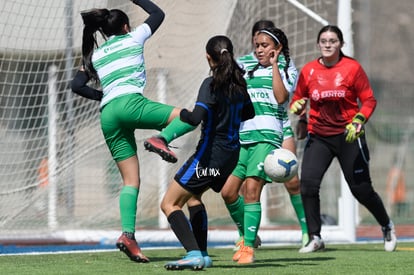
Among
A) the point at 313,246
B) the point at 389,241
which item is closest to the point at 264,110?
the point at 313,246

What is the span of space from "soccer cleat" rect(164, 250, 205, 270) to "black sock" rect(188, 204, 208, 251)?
1.33 ft

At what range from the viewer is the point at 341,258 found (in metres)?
8.25

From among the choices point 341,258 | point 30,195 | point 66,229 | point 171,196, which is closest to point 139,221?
point 66,229

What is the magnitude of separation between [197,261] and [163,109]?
120 cm

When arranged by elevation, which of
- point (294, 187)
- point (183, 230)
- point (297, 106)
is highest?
point (297, 106)

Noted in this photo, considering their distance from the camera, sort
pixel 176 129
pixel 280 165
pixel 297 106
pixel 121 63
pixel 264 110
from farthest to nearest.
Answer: pixel 297 106 < pixel 264 110 < pixel 121 63 < pixel 280 165 < pixel 176 129

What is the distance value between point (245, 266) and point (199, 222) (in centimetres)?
43

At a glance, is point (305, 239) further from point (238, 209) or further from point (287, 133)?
point (238, 209)

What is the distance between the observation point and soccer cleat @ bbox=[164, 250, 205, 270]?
6805mm

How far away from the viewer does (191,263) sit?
6801mm

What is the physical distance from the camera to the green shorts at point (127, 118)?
7.46 m

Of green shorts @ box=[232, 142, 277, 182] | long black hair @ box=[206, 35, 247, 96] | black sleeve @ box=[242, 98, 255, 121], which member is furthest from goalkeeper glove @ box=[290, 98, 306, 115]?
long black hair @ box=[206, 35, 247, 96]

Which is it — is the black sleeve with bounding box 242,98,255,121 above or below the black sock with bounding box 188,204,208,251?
above

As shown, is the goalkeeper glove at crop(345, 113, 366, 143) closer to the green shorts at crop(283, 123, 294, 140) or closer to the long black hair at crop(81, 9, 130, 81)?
the green shorts at crop(283, 123, 294, 140)
